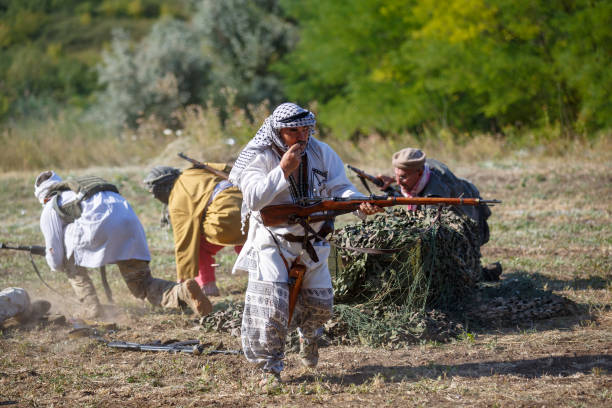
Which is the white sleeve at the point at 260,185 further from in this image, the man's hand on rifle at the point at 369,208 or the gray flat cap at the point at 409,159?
the gray flat cap at the point at 409,159

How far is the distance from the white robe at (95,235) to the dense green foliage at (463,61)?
40.5ft

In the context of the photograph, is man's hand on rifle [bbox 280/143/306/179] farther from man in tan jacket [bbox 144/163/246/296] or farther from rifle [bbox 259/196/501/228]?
man in tan jacket [bbox 144/163/246/296]

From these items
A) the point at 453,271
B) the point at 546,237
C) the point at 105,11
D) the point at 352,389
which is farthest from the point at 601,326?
the point at 105,11

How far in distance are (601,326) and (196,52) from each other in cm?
2176

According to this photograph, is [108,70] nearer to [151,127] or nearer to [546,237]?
[151,127]

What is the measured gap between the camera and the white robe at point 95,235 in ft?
21.8

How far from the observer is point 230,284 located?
25.8 ft

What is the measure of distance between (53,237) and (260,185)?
11.5ft

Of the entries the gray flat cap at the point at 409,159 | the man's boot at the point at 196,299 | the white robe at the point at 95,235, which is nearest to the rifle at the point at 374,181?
the gray flat cap at the point at 409,159

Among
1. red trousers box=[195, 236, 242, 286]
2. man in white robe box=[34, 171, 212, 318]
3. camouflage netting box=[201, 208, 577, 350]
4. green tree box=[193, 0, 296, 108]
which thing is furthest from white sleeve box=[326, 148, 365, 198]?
green tree box=[193, 0, 296, 108]

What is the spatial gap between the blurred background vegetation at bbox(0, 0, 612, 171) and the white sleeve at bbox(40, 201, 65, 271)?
740 cm

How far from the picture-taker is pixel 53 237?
266 inches

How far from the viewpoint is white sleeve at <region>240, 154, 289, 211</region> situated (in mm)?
4094

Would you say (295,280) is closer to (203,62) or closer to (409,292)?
(409,292)
